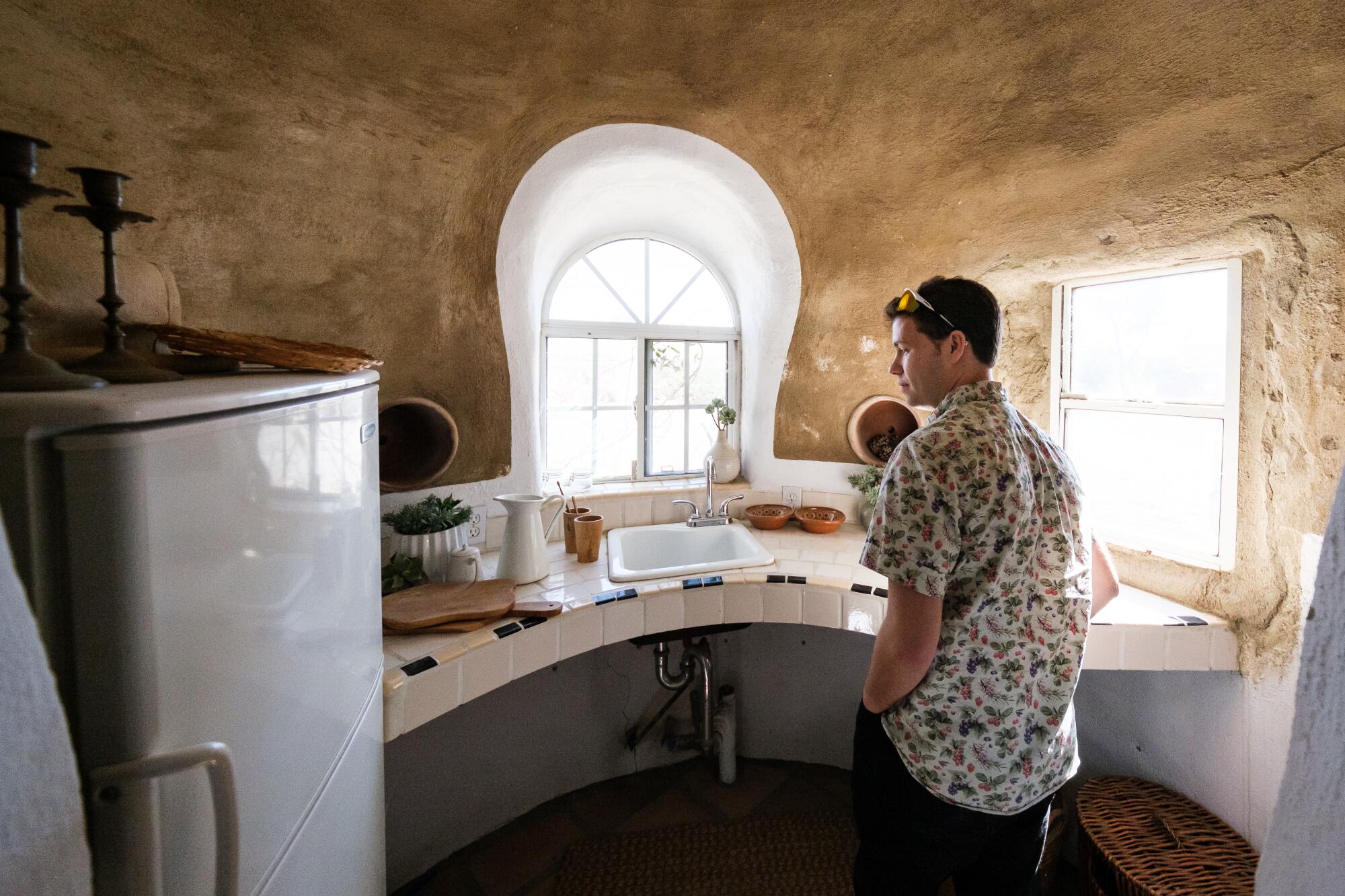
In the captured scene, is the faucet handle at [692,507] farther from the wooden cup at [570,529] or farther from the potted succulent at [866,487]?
the potted succulent at [866,487]

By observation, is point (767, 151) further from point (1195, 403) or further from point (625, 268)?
point (1195, 403)

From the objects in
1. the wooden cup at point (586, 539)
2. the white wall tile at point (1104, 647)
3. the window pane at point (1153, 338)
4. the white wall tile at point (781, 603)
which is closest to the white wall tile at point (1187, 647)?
the white wall tile at point (1104, 647)

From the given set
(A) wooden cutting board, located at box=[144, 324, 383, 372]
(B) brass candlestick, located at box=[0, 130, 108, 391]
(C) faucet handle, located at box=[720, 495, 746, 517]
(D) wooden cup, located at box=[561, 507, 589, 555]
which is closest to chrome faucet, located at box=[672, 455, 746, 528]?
(C) faucet handle, located at box=[720, 495, 746, 517]

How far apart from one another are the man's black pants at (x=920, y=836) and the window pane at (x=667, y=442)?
5.60 ft

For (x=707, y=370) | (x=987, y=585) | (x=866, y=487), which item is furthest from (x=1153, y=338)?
(x=707, y=370)

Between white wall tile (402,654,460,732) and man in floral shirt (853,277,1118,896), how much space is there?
86cm

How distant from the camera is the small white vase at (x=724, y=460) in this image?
2527 millimetres

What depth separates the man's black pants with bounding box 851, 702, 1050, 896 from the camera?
0.98 metres

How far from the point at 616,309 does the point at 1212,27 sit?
1.98 m

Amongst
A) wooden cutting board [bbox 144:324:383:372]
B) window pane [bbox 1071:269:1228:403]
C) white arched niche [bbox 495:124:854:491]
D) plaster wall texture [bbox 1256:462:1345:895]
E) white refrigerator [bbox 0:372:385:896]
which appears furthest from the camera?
white arched niche [bbox 495:124:854:491]

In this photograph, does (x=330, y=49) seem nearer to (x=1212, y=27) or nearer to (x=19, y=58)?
(x=19, y=58)

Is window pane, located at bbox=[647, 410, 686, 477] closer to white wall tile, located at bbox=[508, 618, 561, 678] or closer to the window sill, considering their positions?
the window sill

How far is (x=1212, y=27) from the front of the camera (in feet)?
4.36

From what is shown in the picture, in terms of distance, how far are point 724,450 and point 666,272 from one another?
0.86 metres
